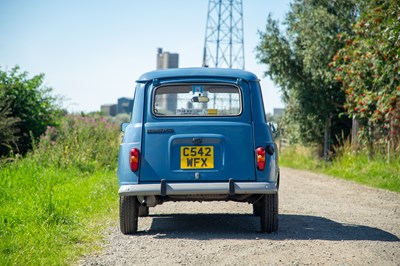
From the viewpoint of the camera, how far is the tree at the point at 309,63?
21.9 m

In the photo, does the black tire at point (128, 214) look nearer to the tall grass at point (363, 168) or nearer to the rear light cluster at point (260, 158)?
the rear light cluster at point (260, 158)

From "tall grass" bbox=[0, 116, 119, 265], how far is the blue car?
2.89ft

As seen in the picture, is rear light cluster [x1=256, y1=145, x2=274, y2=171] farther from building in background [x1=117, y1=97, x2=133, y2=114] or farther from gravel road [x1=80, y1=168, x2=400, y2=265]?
building in background [x1=117, y1=97, x2=133, y2=114]

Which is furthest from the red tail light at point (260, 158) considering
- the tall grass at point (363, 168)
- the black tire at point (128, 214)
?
the tall grass at point (363, 168)

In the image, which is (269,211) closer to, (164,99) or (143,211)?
(164,99)

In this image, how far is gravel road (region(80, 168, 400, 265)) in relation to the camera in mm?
6078

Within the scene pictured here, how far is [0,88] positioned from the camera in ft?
57.6

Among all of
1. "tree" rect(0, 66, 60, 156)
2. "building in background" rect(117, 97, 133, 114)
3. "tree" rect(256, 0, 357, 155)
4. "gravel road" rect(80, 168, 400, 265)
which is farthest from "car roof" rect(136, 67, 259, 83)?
"building in background" rect(117, 97, 133, 114)

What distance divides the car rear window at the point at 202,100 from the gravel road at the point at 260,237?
1.50 meters

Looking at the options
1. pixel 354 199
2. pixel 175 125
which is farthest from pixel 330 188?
pixel 175 125

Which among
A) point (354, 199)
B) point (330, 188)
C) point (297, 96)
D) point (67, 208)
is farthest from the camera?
point (297, 96)

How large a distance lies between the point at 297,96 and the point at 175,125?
56.2 ft

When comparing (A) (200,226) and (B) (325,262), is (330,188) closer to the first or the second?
(A) (200,226)

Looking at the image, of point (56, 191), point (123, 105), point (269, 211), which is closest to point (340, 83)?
point (56, 191)
